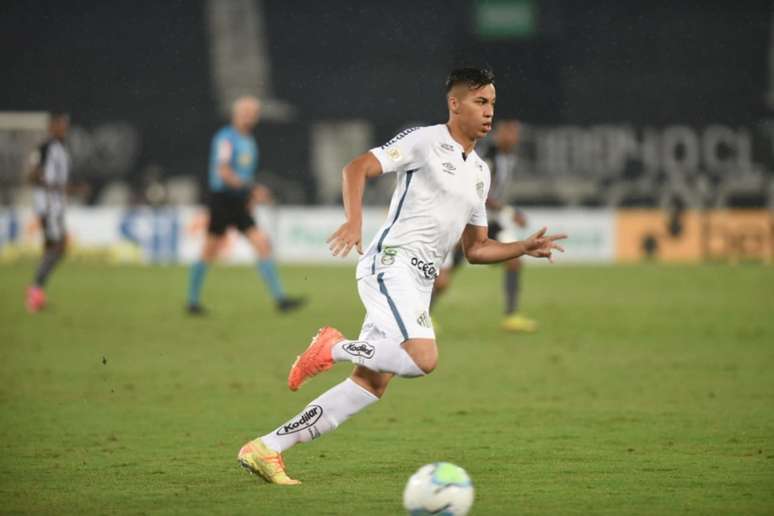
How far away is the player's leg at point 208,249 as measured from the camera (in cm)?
1675

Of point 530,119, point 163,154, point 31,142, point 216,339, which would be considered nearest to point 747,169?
point 530,119

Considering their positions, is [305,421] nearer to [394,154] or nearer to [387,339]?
[387,339]

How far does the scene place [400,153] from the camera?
6.93 metres

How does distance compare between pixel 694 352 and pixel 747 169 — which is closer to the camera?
pixel 694 352

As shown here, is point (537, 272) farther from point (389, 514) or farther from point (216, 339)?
point (389, 514)

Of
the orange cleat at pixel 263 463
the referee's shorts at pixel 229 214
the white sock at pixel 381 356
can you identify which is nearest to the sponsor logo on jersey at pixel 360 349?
the white sock at pixel 381 356

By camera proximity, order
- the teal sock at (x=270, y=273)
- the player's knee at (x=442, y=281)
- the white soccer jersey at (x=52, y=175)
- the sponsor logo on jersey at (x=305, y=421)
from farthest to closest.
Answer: the white soccer jersey at (x=52, y=175) < the teal sock at (x=270, y=273) < the player's knee at (x=442, y=281) < the sponsor logo on jersey at (x=305, y=421)

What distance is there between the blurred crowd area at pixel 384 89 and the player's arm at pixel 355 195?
858 inches

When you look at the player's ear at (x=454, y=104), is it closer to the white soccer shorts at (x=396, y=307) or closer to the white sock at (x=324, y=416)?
the white soccer shorts at (x=396, y=307)

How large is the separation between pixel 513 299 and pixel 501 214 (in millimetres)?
1011

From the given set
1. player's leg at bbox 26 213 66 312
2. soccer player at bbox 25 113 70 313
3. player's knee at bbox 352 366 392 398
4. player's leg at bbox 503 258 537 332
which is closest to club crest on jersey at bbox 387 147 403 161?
player's knee at bbox 352 366 392 398

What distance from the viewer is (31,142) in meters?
29.8

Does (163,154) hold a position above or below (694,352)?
above

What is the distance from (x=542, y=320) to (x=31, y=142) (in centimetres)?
1667
